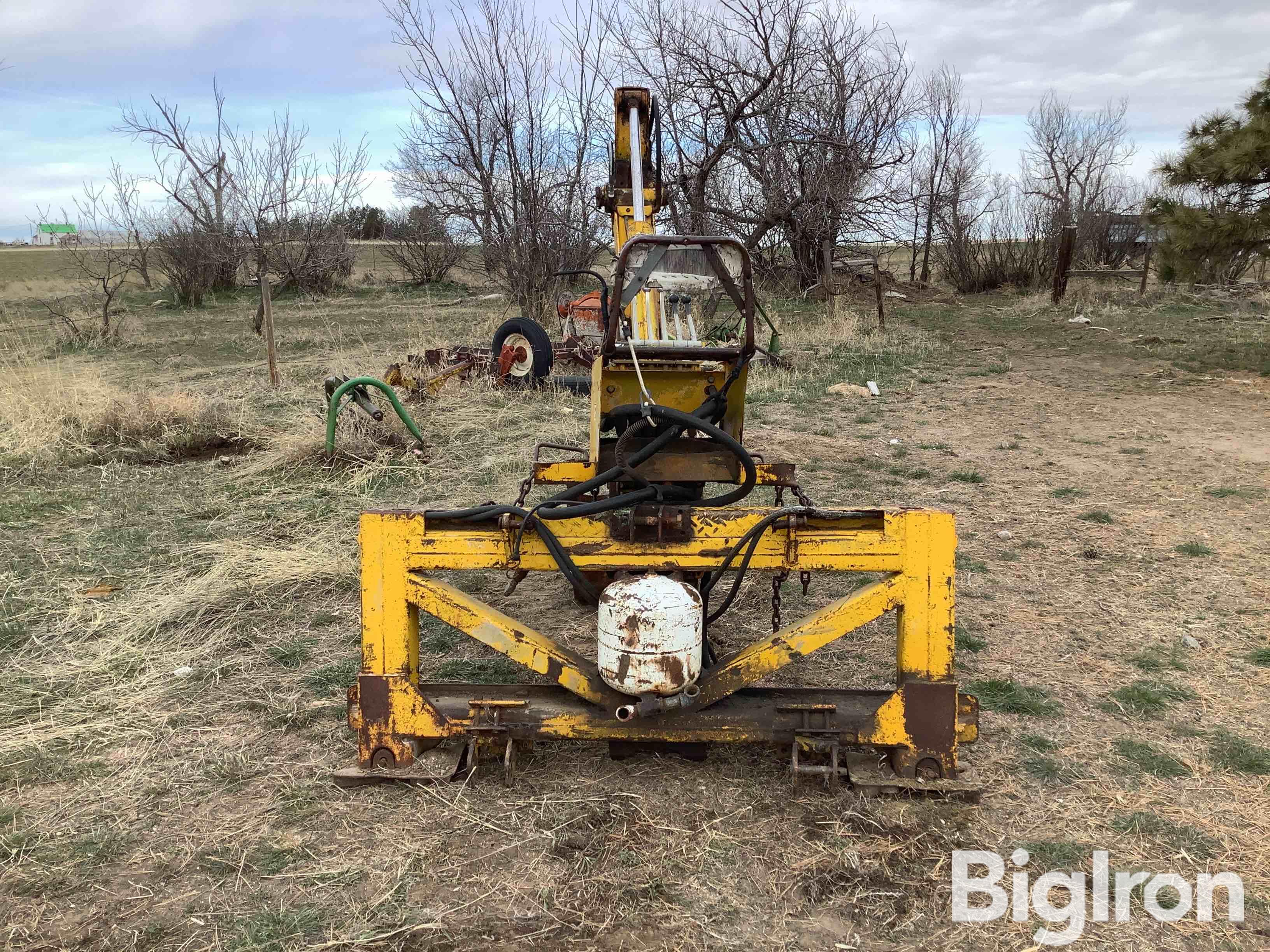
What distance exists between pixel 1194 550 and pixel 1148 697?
1936 mm

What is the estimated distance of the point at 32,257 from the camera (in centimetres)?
4178

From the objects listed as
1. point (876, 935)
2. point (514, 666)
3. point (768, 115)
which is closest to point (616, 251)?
point (514, 666)

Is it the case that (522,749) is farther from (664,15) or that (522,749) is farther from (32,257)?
(32,257)

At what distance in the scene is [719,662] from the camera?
304 centimetres

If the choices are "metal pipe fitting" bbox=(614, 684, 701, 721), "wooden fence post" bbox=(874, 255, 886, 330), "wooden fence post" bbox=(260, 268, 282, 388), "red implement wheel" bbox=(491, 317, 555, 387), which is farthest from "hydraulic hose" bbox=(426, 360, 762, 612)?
"wooden fence post" bbox=(874, 255, 886, 330)

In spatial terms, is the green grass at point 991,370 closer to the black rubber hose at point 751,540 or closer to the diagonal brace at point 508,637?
the black rubber hose at point 751,540

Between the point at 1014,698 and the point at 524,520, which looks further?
the point at 1014,698

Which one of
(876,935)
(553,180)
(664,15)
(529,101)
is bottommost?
(876,935)

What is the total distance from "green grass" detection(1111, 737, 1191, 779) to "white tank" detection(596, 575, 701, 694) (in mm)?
1563

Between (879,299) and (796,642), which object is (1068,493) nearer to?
(796,642)

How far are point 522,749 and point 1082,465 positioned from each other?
5518mm

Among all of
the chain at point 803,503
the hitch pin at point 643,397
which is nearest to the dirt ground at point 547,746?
the chain at point 803,503

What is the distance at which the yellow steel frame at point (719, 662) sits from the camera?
114 inches

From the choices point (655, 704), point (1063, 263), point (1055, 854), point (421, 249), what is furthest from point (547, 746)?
point (421, 249)
